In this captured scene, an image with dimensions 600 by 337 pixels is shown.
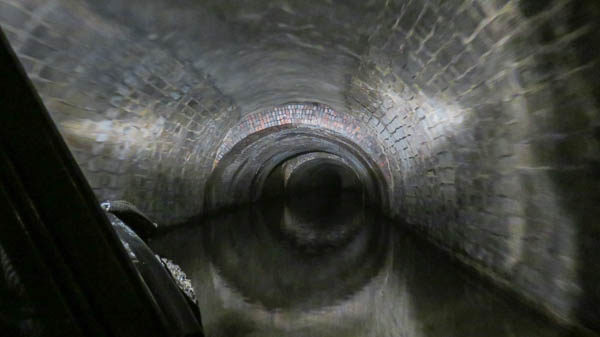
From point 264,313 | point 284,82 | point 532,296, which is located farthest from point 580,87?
point 284,82

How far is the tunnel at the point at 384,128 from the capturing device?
8.17ft

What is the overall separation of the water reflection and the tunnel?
0.08 feet

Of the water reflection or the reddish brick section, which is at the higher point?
the reddish brick section

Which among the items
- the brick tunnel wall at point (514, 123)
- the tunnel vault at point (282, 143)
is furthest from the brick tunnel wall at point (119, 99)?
the brick tunnel wall at point (514, 123)

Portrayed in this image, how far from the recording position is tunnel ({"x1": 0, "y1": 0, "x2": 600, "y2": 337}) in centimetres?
249

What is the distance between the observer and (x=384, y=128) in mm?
6598

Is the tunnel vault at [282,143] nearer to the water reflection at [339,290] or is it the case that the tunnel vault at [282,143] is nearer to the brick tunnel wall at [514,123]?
the water reflection at [339,290]

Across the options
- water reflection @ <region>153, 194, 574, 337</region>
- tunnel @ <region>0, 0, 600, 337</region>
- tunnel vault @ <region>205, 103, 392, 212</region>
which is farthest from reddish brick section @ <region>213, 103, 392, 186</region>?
water reflection @ <region>153, 194, 574, 337</region>

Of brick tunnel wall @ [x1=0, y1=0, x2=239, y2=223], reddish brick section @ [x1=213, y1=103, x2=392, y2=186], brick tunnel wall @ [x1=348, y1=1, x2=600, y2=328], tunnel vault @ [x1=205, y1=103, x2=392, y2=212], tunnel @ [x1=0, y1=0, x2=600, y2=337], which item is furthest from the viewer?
tunnel vault @ [x1=205, y1=103, x2=392, y2=212]

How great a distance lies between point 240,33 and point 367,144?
459 centimetres

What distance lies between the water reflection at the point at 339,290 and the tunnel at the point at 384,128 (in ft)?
0.08

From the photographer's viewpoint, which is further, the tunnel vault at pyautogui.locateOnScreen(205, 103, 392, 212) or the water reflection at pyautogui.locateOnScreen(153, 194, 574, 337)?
the tunnel vault at pyautogui.locateOnScreen(205, 103, 392, 212)

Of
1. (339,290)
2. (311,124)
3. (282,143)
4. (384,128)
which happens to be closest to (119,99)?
(339,290)

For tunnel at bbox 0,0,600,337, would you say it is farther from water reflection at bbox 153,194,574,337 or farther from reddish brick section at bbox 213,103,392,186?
reddish brick section at bbox 213,103,392,186
